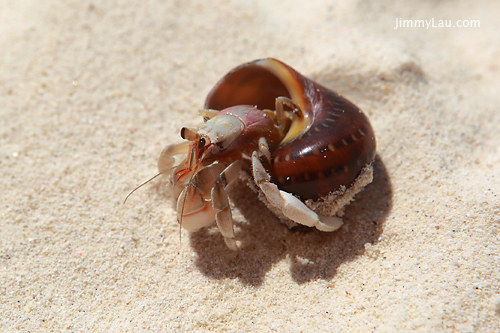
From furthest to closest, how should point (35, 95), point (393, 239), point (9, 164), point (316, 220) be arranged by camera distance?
1. point (35, 95)
2. point (9, 164)
3. point (393, 239)
4. point (316, 220)

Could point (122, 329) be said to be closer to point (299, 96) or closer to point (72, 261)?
point (72, 261)

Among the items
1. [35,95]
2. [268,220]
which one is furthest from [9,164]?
[268,220]

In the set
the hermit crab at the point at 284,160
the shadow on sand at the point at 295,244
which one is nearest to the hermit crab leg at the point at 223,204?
the hermit crab at the point at 284,160

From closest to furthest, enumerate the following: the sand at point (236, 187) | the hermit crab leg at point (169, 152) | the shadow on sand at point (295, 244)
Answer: the sand at point (236, 187)
the shadow on sand at point (295, 244)
the hermit crab leg at point (169, 152)

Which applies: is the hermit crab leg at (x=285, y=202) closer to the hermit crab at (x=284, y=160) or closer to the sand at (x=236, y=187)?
the hermit crab at (x=284, y=160)

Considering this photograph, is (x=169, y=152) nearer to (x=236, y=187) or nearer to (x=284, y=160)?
(x=236, y=187)

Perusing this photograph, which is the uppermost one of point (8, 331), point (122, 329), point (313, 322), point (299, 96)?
point (299, 96)
